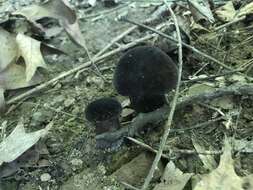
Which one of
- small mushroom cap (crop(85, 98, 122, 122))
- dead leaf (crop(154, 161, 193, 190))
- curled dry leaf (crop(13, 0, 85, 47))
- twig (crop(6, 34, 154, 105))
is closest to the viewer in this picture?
dead leaf (crop(154, 161, 193, 190))

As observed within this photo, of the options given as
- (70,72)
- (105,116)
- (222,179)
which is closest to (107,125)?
(105,116)

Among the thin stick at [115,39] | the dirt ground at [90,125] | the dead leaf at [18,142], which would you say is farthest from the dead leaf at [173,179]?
the thin stick at [115,39]

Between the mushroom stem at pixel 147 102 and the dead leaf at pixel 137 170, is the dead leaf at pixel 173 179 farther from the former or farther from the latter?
the mushroom stem at pixel 147 102

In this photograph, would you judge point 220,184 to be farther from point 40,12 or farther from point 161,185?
point 40,12

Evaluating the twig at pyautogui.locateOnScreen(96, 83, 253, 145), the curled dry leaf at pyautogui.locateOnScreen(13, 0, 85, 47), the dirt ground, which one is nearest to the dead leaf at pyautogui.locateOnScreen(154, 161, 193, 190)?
the dirt ground

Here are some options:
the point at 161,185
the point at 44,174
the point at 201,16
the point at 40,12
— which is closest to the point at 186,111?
the point at 161,185

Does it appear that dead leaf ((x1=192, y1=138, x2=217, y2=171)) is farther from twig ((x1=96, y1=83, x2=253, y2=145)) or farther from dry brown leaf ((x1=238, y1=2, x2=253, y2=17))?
dry brown leaf ((x1=238, y1=2, x2=253, y2=17))
